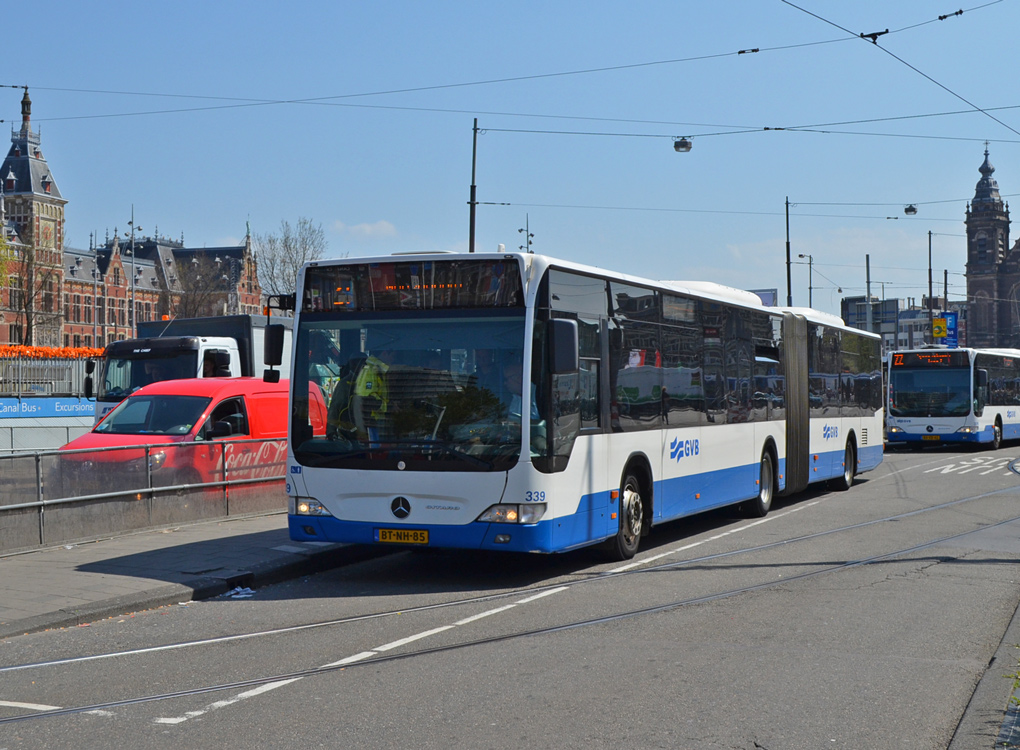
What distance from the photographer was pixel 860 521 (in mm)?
15297

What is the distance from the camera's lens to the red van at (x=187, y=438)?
13.0m

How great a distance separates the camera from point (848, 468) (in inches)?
823

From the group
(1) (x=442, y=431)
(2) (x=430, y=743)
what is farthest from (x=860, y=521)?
(2) (x=430, y=743)

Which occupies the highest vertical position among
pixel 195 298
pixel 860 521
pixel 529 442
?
pixel 195 298

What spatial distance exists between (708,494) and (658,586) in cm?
397

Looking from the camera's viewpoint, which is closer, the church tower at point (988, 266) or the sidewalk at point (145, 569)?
the sidewalk at point (145, 569)

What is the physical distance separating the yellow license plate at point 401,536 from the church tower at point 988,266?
448ft

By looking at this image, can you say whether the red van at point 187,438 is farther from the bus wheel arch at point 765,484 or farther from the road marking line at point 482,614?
the bus wheel arch at point 765,484

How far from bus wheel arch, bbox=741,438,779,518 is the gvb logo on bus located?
2.75m

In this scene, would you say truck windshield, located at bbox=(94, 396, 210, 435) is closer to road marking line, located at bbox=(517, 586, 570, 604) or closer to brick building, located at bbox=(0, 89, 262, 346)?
road marking line, located at bbox=(517, 586, 570, 604)

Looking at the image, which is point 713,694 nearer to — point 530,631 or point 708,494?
point 530,631

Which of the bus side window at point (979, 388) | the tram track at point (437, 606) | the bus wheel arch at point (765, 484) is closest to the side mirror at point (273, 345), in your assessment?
the tram track at point (437, 606)

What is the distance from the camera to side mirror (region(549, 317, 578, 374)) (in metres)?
9.72

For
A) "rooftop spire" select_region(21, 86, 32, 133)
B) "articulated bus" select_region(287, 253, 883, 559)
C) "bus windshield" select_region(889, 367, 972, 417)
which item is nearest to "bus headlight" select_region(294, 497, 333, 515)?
"articulated bus" select_region(287, 253, 883, 559)
